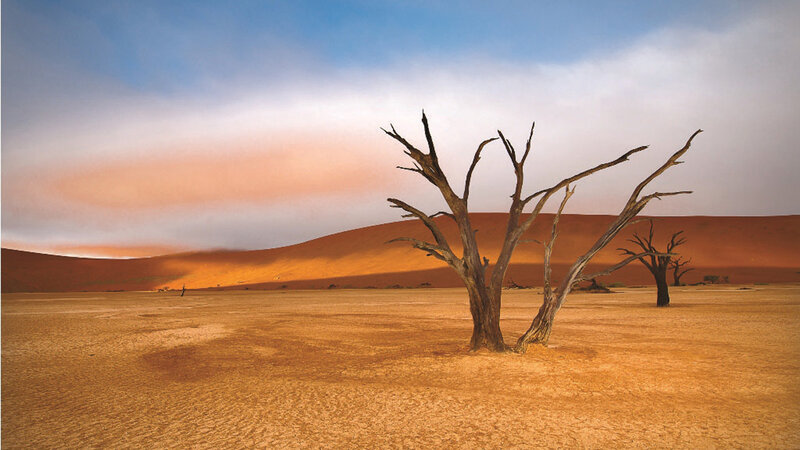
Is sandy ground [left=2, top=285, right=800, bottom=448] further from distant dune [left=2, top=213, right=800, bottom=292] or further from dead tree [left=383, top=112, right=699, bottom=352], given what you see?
distant dune [left=2, top=213, right=800, bottom=292]

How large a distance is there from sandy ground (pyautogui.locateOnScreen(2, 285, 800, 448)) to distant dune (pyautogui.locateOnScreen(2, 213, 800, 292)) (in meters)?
30.5

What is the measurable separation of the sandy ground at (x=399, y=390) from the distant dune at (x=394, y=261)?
30.5 meters

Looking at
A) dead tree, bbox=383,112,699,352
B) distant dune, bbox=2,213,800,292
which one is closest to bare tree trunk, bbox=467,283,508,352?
dead tree, bbox=383,112,699,352

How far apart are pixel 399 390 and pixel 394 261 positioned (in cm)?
4813

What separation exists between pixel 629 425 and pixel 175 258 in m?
83.4

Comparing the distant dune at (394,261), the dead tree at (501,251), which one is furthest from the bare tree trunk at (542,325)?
the distant dune at (394,261)

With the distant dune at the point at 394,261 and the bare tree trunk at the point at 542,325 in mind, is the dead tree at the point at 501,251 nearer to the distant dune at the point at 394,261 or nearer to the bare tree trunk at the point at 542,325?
the bare tree trunk at the point at 542,325

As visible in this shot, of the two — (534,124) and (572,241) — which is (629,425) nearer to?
(534,124)

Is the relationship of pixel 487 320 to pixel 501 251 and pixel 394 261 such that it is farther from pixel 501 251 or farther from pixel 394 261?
pixel 394 261

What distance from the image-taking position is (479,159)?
7902 mm

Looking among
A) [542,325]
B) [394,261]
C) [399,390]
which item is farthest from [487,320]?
Answer: [394,261]

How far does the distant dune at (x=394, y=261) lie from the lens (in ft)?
144

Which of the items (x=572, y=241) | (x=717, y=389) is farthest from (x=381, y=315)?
(x=572, y=241)

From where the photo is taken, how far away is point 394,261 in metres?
53.5
